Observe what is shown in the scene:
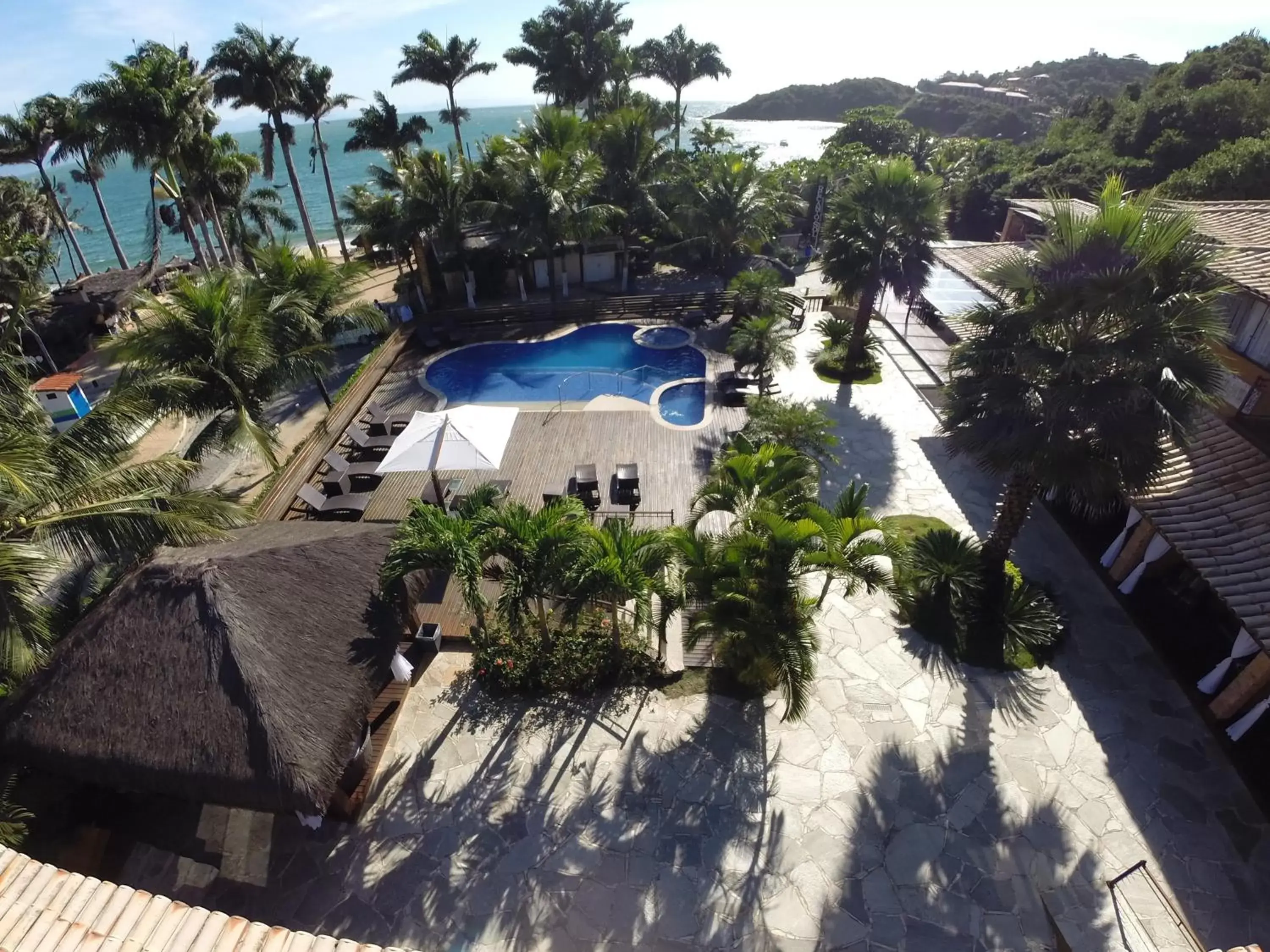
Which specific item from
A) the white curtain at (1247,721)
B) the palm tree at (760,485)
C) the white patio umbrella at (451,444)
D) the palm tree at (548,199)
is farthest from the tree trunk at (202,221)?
the white curtain at (1247,721)

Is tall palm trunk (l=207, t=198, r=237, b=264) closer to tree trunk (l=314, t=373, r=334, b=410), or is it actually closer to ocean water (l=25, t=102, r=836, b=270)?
tree trunk (l=314, t=373, r=334, b=410)

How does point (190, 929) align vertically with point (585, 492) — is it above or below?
above

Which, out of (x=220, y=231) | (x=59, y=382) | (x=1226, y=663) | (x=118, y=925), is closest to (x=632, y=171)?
(x=220, y=231)

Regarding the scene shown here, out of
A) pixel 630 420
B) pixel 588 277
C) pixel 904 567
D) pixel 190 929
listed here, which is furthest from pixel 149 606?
pixel 588 277

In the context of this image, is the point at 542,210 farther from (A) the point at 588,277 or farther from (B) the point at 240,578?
(B) the point at 240,578

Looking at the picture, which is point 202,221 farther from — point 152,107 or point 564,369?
point 564,369

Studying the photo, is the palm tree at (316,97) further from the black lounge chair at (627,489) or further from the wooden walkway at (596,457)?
the black lounge chair at (627,489)

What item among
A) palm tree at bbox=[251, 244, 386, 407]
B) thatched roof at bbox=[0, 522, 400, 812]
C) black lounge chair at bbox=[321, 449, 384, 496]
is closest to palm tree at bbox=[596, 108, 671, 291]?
palm tree at bbox=[251, 244, 386, 407]
